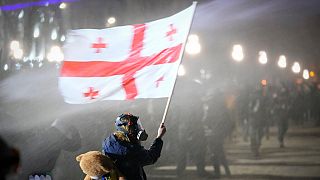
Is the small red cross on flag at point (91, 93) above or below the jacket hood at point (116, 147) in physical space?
above

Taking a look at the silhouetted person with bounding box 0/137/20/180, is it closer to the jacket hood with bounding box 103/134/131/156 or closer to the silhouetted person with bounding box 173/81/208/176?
the jacket hood with bounding box 103/134/131/156

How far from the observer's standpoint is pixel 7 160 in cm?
183

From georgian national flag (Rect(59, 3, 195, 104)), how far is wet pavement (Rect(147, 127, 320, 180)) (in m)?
4.36

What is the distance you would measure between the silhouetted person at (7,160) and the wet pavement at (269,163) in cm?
697

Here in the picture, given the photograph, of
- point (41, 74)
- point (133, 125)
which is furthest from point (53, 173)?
point (41, 74)

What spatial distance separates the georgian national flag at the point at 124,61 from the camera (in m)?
4.54

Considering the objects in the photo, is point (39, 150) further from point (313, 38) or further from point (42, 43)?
point (42, 43)

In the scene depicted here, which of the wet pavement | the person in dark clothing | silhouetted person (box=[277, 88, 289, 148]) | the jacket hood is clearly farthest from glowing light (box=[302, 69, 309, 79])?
the jacket hood

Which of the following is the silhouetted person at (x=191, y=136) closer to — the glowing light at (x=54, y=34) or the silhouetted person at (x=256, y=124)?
the silhouetted person at (x=256, y=124)

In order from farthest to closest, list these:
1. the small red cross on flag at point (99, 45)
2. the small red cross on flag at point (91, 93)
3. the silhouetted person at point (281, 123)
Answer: the silhouetted person at point (281, 123)
the small red cross on flag at point (99, 45)
the small red cross on flag at point (91, 93)

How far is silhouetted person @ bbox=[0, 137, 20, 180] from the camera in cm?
181

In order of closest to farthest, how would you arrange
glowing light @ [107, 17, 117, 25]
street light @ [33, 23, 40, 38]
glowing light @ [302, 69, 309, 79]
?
glowing light @ [302, 69, 309, 79] → glowing light @ [107, 17, 117, 25] → street light @ [33, 23, 40, 38]

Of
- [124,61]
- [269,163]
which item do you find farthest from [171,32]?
[269,163]

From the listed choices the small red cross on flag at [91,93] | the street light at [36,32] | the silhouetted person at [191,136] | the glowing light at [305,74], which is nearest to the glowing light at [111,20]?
the street light at [36,32]
